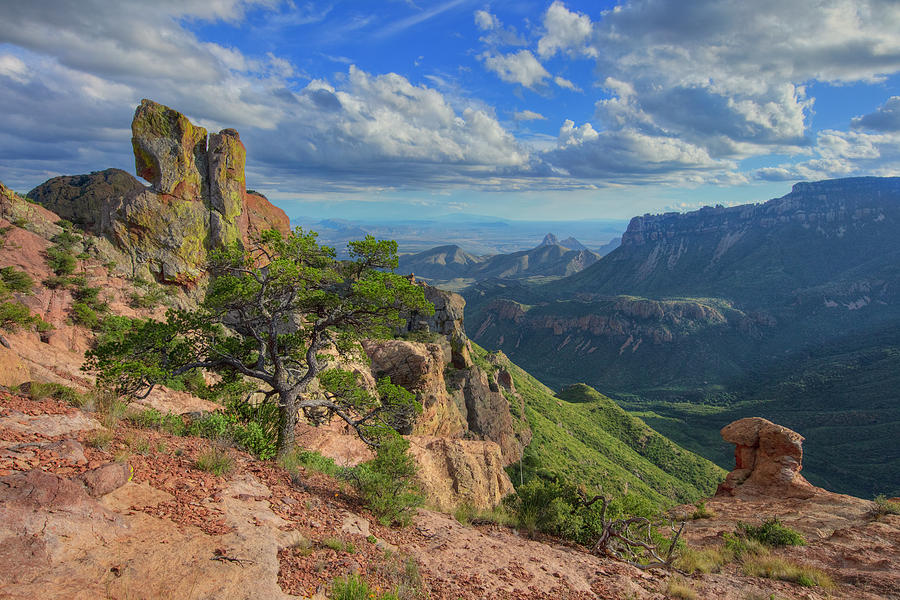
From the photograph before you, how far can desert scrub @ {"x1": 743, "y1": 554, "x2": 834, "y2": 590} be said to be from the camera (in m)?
12.5

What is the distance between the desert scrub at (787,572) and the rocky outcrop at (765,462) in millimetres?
15539

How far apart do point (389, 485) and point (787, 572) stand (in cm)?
1315

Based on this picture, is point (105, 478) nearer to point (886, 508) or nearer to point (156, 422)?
point (156, 422)

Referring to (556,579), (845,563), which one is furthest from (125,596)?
(845,563)

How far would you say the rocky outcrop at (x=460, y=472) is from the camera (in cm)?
1831

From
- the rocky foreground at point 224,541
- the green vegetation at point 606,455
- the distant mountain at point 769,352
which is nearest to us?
the rocky foreground at point 224,541

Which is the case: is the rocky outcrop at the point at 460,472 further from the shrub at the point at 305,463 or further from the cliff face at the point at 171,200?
the cliff face at the point at 171,200

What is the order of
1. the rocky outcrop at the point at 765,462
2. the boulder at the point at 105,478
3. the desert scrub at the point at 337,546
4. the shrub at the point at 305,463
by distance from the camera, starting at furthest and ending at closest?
the rocky outcrop at the point at 765,462 < the shrub at the point at 305,463 < the desert scrub at the point at 337,546 < the boulder at the point at 105,478

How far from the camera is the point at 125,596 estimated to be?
16.9 ft

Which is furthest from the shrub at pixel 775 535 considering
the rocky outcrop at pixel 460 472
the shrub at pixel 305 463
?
the shrub at pixel 305 463

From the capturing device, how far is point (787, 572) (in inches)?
510

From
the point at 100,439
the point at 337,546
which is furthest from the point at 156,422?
the point at 337,546

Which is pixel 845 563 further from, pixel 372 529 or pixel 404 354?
pixel 404 354

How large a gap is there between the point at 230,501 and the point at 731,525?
23240mm
